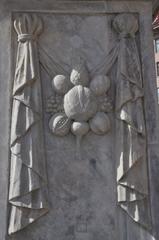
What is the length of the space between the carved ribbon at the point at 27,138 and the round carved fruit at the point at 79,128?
40 centimetres

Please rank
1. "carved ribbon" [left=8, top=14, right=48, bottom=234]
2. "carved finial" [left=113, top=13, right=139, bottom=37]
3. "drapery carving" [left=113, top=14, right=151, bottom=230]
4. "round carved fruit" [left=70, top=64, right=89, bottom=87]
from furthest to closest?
"carved finial" [left=113, top=13, right=139, bottom=37]
"round carved fruit" [left=70, top=64, right=89, bottom=87]
"drapery carving" [left=113, top=14, right=151, bottom=230]
"carved ribbon" [left=8, top=14, right=48, bottom=234]

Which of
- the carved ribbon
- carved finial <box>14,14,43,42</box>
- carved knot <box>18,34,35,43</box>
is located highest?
carved finial <box>14,14,43,42</box>

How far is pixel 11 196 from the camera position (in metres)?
4.96

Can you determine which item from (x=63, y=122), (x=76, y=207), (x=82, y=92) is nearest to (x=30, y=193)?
(x=76, y=207)

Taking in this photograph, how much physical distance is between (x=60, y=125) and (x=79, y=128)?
23 cm

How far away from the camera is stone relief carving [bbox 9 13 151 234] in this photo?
4.99m

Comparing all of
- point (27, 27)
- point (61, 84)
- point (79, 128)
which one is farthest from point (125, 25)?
point (79, 128)

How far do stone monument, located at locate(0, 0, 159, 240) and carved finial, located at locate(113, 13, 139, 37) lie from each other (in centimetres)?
1

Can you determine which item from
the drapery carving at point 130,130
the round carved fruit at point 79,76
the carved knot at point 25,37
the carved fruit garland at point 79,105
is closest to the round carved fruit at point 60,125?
the carved fruit garland at point 79,105

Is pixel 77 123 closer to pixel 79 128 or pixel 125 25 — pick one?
pixel 79 128

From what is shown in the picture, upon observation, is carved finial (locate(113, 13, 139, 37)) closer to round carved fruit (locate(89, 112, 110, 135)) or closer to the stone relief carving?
the stone relief carving

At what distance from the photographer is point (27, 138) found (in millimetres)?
5113

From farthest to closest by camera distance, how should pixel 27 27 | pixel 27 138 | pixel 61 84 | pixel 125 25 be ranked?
1. pixel 125 25
2. pixel 27 27
3. pixel 61 84
4. pixel 27 138

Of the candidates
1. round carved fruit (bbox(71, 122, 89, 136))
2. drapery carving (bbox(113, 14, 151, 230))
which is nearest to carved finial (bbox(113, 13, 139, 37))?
drapery carving (bbox(113, 14, 151, 230))
